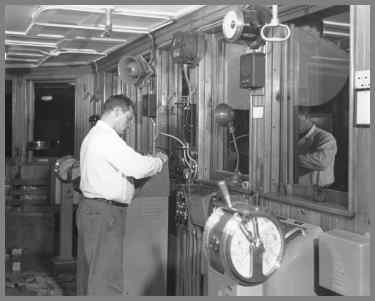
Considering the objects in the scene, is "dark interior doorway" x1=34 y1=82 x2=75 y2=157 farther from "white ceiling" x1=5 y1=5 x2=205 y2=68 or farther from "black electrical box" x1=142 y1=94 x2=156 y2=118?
"black electrical box" x1=142 y1=94 x2=156 y2=118

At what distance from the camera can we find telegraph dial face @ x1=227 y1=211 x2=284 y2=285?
89.3 inches

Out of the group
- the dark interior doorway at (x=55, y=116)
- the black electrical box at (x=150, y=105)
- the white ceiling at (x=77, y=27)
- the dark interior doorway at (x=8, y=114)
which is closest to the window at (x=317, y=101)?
the white ceiling at (x=77, y=27)

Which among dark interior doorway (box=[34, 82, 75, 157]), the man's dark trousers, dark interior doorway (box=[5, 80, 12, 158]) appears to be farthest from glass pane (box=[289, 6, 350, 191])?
dark interior doorway (box=[5, 80, 12, 158])

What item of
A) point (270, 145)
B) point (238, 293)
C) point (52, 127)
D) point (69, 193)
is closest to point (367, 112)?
point (270, 145)

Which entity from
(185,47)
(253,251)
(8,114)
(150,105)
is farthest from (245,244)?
(8,114)

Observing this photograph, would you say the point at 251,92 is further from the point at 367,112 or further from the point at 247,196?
the point at 367,112

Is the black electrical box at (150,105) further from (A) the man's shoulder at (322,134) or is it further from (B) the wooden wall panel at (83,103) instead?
(B) the wooden wall panel at (83,103)

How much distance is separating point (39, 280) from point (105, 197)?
7.59 ft

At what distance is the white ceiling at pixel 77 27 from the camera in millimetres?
4012

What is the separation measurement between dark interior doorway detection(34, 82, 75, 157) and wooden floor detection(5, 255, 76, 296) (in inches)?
74.2

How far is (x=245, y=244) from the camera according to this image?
2289 mm

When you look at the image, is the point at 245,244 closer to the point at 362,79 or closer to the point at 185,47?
the point at 362,79

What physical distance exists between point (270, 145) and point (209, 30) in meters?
1.19

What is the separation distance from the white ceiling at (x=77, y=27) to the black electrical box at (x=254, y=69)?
95 cm
